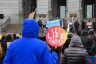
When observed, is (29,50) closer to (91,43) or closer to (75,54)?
(75,54)

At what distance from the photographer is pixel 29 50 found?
6.21m

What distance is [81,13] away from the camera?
47.0 m

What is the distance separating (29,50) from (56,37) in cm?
659

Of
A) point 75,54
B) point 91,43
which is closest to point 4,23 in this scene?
point 91,43

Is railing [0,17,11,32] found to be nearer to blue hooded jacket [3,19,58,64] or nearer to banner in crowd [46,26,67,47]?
banner in crowd [46,26,67,47]

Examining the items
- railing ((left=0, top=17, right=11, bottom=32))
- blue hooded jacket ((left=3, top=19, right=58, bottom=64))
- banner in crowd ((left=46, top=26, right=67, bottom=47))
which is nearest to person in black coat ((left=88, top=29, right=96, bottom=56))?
banner in crowd ((left=46, top=26, right=67, bottom=47))

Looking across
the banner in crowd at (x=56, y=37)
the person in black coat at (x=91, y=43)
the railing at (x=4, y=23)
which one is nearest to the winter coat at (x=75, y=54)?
the banner in crowd at (x=56, y=37)

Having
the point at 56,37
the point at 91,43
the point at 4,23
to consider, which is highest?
the point at 56,37

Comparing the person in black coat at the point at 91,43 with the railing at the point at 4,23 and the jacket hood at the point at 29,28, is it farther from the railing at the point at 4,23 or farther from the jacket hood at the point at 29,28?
the railing at the point at 4,23

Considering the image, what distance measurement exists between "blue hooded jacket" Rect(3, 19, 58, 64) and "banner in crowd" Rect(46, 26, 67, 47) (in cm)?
595

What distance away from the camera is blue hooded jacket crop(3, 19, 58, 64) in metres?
6.14

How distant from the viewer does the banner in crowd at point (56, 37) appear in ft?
40.9

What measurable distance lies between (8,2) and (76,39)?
40295 millimetres

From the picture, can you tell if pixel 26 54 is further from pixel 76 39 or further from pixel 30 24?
pixel 76 39
